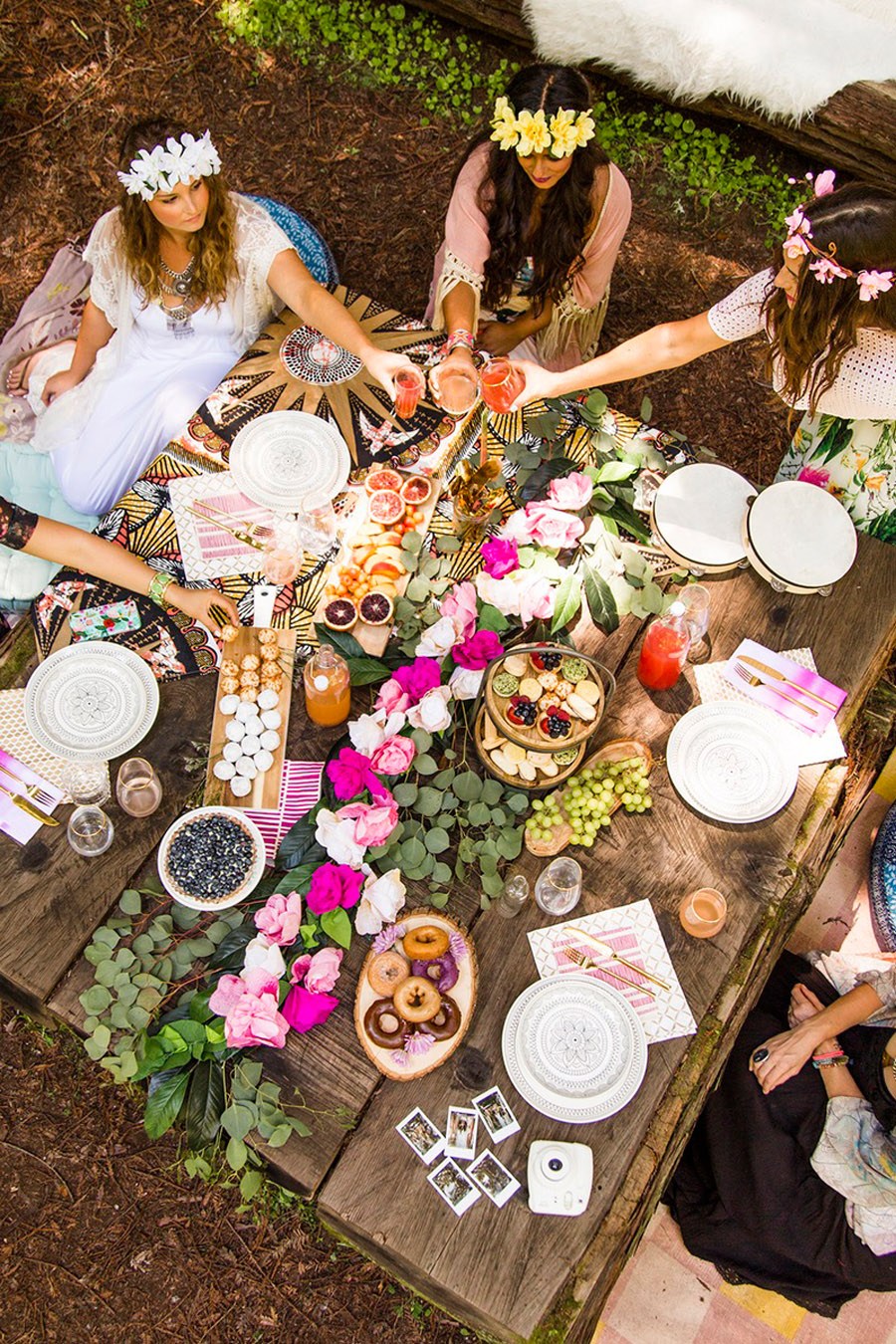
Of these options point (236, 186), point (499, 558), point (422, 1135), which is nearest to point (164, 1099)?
point (422, 1135)

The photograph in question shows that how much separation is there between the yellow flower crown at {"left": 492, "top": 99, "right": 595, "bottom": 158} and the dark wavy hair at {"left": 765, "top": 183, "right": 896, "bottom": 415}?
628mm

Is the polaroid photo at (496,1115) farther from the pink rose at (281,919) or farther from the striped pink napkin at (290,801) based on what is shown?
the striped pink napkin at (290,801)

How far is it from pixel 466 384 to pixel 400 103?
2.70 metres

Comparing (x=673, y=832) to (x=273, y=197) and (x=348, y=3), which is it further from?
(x=348, y=3)

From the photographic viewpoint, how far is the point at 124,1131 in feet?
10.3

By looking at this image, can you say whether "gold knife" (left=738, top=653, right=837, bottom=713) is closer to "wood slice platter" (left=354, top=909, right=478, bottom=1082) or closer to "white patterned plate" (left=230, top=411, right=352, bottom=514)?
"wood slice platter" (left=354, top=909, right=478, bottom=1082)

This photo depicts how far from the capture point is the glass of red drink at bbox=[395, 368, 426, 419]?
2.78 metres

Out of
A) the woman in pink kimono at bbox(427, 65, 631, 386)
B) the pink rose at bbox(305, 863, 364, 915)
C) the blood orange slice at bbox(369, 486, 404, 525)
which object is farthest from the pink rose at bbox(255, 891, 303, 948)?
the woman in pink kimono at bbox(427, 65, 631, 386)

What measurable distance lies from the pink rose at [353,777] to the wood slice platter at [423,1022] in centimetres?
31

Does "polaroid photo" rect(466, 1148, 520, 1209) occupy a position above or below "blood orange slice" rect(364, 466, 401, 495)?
below

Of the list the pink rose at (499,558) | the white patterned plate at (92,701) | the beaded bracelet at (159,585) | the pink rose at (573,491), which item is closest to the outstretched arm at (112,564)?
the beaded bracelet at (159,585)

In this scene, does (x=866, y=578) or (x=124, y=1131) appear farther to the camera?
(x=124, y=1131)

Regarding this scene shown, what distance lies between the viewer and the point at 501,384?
2.82 m

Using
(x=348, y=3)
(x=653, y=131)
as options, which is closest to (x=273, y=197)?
(x=348, y=3)
